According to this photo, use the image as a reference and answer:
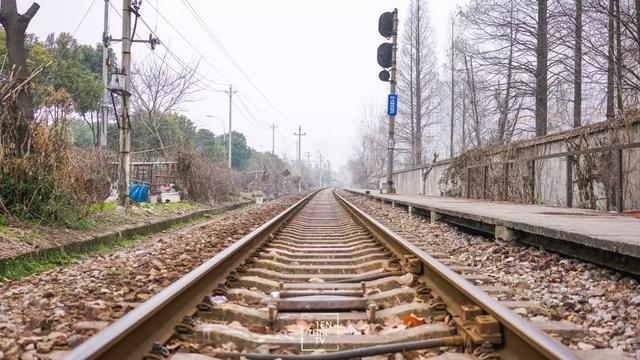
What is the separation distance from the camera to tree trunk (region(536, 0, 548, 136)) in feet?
48.7

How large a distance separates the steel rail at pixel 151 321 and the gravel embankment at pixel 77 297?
24 cm

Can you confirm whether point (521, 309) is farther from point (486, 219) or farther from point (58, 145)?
point (58, 145)

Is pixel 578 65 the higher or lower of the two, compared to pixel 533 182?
higher

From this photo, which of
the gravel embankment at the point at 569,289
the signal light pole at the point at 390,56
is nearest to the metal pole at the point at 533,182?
the gravel embankment at the point at 569,289

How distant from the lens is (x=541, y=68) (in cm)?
1595

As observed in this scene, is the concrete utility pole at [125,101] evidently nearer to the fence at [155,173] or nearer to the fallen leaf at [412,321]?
the fence at [155,173]

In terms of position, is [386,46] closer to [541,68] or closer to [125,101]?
[541,68]

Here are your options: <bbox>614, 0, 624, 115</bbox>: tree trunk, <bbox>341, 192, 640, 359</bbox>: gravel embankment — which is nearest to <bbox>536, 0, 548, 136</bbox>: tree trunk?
<bbox>614, 0, 624, 115</bbox>: tree trunk

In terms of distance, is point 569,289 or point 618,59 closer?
point 569,289

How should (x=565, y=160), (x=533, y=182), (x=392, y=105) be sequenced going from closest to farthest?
(x=565, y=160)
(x=533, y=182)
(x=392, y=105)

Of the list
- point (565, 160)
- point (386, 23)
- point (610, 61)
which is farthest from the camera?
point (386, 23)

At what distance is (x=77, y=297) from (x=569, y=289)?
3.73 metres

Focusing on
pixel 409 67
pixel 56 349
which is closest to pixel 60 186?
Answer: pixel 56 349

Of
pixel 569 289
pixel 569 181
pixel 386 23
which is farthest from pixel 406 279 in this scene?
pixel 386 23
